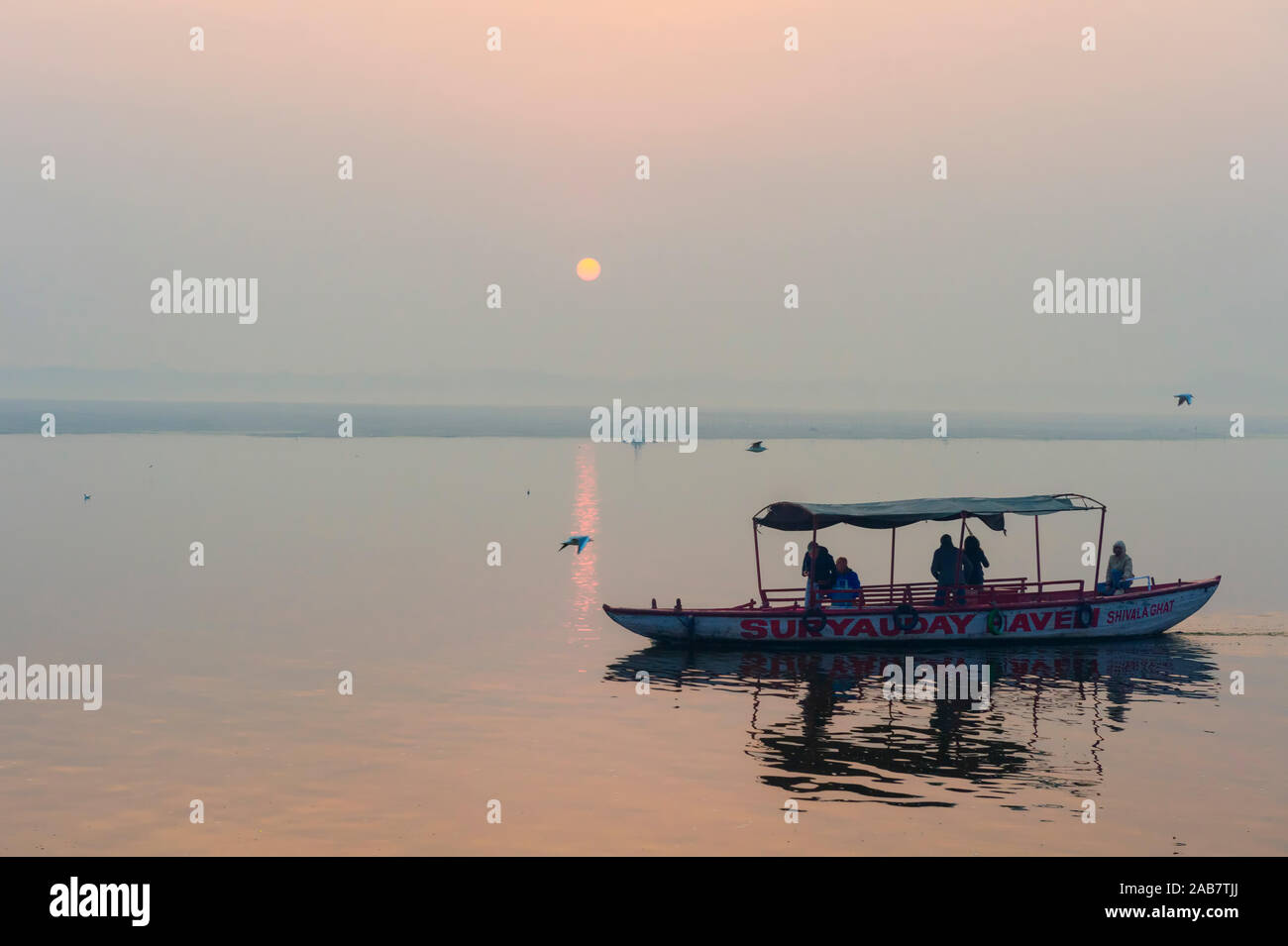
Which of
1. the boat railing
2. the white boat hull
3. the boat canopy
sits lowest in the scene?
the white boat hull

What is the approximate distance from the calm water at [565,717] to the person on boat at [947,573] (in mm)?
1577

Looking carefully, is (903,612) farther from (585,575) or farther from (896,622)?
(585,575)

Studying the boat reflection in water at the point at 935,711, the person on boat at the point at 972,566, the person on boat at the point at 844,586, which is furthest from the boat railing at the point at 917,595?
the boat reflection in water at the point at 935,711

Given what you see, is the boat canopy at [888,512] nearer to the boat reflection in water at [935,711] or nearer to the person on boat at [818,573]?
the person on boat at [818,573]

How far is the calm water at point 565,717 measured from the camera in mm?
20281

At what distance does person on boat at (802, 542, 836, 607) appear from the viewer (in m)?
33.7

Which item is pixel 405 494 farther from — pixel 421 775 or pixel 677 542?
pixel 421 775

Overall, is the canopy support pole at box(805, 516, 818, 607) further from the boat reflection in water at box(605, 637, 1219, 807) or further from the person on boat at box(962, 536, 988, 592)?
the person on boat at box(962, 536, 988, 592)

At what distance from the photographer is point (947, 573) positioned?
3409cm

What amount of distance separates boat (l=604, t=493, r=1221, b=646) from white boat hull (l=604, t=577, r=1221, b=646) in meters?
0.03
